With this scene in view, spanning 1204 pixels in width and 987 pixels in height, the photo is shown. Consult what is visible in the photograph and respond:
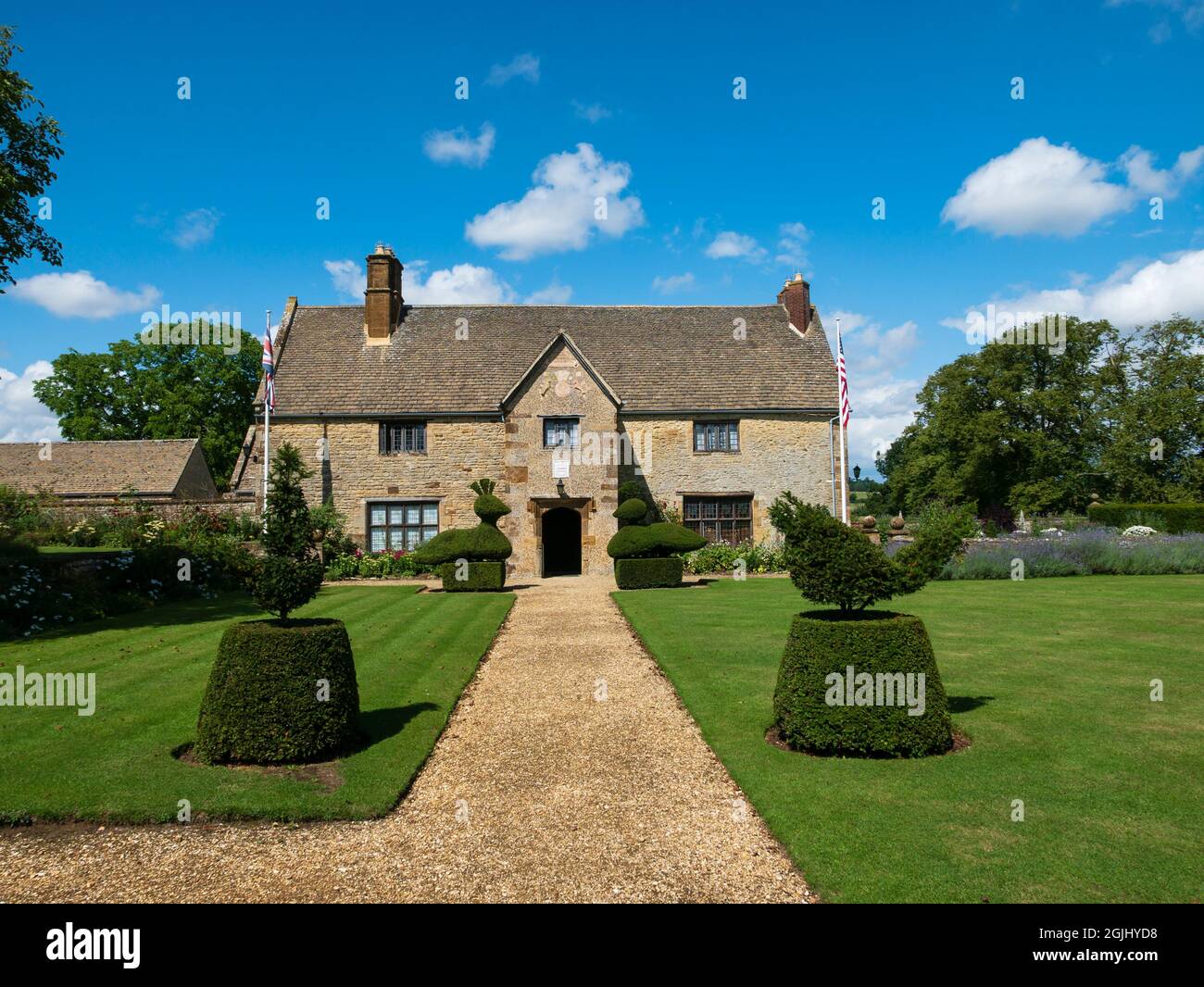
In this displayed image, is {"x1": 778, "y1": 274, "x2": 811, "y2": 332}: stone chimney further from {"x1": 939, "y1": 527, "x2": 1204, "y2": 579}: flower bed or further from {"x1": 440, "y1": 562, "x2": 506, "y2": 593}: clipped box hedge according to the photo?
{"x1": 440, "y1": 562, "x2": 506, "y2": 593}: clipped box hedge

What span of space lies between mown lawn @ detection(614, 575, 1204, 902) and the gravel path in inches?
16.4

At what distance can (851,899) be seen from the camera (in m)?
4.62

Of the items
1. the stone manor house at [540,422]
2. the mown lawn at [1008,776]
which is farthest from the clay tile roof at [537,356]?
the mown lawn at [1008,776]

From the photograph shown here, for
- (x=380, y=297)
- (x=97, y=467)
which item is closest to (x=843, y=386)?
(x=380, y=297)

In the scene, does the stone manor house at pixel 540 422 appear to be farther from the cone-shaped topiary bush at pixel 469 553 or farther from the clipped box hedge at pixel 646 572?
the cone-shaped topiary bush at pixel 469 553

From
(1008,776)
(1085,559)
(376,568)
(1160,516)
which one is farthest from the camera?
(1160,516)

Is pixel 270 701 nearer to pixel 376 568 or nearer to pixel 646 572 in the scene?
pixel 646 572

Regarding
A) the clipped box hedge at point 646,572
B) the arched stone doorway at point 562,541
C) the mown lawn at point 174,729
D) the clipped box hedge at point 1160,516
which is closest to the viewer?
the mown lawn at point 174,729

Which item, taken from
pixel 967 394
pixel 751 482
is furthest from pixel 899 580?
pixel 967 394

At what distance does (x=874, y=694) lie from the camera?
279 inches

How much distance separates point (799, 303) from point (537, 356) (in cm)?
1107

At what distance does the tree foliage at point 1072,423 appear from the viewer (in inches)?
1624

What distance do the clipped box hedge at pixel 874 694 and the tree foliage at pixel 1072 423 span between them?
3958 cm

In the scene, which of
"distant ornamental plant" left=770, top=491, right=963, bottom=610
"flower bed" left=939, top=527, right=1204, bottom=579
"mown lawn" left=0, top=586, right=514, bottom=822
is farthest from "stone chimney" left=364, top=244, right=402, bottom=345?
"distant ornamental plant" left=770, top=491, right=963, bottom=610
